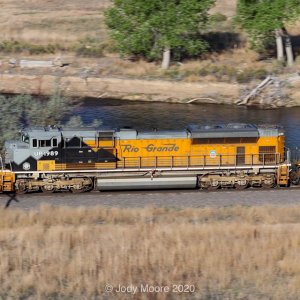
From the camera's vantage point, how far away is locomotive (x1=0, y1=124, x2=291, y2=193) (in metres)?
26.6

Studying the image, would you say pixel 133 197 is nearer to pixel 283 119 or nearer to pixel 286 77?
pixel 283 119

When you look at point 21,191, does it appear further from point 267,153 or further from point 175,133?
point 267,153

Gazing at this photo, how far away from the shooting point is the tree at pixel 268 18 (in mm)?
52750

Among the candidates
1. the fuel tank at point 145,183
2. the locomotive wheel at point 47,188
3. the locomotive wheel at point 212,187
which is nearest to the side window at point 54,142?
the locomotive wheel at point 47,188

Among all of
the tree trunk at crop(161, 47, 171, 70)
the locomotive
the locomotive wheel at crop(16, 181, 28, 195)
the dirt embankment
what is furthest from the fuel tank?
the tree trunk at crop(161, 47, 171, 70)

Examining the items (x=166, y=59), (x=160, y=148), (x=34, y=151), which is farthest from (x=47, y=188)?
(x=166, y=59)

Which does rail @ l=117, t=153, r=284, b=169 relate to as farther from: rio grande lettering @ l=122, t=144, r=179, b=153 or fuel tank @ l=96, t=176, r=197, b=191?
fuel tank @ l=96, t=176, r=197, b=191

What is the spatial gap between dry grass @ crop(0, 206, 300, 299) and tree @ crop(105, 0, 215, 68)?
32393 mm

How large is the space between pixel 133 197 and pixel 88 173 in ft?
7.30

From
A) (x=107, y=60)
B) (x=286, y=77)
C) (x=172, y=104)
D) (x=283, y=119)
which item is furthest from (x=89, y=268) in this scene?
(x=107, y=60)

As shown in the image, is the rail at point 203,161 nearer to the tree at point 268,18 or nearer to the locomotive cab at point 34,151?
the locomotive cab at point 34,151

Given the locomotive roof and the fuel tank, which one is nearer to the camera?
the fuel tank

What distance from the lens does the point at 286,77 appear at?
171ft

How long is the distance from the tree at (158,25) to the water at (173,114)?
602cm
